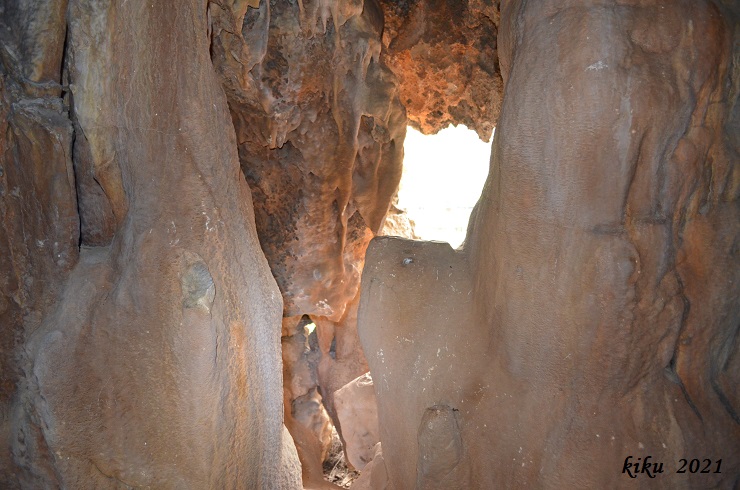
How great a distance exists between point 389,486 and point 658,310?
1.63 metres

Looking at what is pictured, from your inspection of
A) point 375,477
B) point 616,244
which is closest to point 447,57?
point 616,244

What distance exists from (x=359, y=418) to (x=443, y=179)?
359cm

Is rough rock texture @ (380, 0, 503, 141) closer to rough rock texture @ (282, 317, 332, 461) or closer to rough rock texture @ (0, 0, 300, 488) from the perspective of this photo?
rough rock texture @ (0, 0, 300, 488)

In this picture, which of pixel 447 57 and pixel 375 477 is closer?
pixel 375 477

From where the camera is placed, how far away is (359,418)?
455cm

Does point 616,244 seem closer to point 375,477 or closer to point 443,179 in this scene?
point 375,477

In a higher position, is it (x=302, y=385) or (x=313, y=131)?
(x=313, y=131)

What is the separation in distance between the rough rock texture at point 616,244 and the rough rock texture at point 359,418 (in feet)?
6.84

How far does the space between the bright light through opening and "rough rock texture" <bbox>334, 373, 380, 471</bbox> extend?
6.66ft

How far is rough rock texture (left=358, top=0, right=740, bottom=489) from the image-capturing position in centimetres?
202

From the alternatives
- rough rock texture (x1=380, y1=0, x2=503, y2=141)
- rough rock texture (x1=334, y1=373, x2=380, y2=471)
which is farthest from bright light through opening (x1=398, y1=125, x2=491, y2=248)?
rough rock texture (x1=334, y1=373, x2=380, y2=471)

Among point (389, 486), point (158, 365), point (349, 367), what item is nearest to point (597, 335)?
point (389, 486)

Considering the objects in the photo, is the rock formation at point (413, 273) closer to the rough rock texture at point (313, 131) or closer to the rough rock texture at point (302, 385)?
the rough rock texture at point (313, 131)

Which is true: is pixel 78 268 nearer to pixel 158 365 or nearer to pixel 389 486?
pixel 158 365
